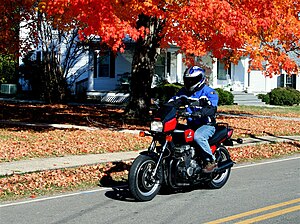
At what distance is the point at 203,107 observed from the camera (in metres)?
9.09

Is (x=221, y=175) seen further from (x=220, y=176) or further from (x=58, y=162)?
(x=58, y=162)

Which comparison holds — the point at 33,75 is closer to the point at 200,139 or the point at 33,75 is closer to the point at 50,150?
the point at 50,150

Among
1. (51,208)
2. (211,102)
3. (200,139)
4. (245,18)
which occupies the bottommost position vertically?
(51,208)

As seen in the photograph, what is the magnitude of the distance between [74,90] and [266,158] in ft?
79.2

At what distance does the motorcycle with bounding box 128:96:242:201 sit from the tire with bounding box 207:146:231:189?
0.67 metres

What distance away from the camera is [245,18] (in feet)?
53.3

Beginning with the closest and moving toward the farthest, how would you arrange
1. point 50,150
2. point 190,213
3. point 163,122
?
point 190,213
point 163,122
point 50,150

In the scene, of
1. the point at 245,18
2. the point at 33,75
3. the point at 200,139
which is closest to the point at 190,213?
the point at 200,139

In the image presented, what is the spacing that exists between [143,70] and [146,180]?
43.6ft

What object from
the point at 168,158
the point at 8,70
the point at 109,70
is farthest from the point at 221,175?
the point at 8,70

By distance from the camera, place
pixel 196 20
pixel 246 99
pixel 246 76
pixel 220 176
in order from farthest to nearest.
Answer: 1. pixel 246 76
2. pixel 246 99
3. pixel 196 20
4. pixel 220 176

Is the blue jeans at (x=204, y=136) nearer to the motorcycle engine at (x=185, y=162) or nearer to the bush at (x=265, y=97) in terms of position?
the motorcycle engine at (x=185, y=162)

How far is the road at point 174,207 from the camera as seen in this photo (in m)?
7.77

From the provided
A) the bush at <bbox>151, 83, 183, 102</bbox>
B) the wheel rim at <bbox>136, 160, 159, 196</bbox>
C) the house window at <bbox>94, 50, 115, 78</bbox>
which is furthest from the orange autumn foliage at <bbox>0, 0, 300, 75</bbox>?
the house window at <bbox>94, 50, 115, 78</bbox>
